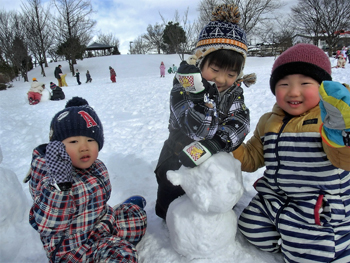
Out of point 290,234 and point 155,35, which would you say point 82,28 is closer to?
point 155,35

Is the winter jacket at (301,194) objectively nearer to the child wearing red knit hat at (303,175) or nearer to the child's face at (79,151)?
the child wearing red knit hat at (303,175)

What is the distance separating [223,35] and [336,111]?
2.94ft

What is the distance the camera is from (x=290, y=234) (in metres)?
1.33

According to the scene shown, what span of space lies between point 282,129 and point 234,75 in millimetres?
482

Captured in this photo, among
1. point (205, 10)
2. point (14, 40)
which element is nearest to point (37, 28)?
point (14, 40)

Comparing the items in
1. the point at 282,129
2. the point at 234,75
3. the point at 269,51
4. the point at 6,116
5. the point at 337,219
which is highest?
the point at 269,51

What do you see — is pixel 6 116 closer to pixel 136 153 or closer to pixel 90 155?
pixel 136 153

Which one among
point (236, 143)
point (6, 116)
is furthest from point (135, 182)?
point (6, 116)

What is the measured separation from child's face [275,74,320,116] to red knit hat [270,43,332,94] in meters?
0.03

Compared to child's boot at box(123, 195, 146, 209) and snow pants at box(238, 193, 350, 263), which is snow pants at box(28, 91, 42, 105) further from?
snow pants at box(238, 193, 350, 263)

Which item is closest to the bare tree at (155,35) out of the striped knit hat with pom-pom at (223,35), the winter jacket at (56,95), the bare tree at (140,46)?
the bare tree at (140,46)

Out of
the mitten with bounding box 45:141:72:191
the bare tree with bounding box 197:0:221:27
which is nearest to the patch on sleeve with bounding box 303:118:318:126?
the mitten with bounding box 45:141:72:191

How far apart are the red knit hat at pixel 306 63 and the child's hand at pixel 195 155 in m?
0.63

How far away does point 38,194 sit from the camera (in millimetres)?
1348
